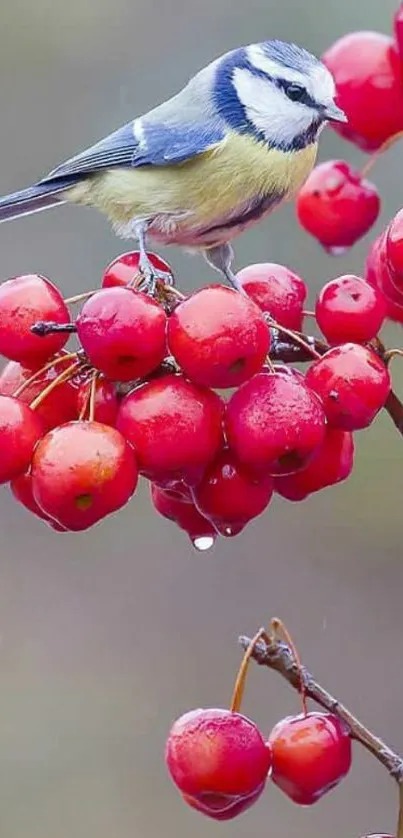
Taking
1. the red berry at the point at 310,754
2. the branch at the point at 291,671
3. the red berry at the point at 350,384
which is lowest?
the red berry at the point at 310,754

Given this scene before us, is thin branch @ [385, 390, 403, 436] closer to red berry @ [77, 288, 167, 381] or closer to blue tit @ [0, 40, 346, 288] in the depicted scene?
red berry @ [77, 288, 167, 381]

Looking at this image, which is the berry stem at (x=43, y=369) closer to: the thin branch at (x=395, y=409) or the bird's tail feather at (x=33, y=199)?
the thin branch at (x=395, y=409)

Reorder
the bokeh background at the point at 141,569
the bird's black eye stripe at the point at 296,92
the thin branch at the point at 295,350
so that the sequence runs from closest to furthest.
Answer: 1. the thin branch at the point at 295,350
2. the bird's black eye stripe at the point at 296,92
3. the bokeh background at the point at 141,569

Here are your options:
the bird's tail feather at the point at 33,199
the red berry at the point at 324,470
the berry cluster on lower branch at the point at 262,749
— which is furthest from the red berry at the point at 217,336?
the bird's tail feather at the point at 33,199

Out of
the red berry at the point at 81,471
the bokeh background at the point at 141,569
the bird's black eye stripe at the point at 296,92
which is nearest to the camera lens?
the red berry at the point at 81,471

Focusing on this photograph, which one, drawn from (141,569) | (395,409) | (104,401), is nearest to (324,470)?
(395,409)

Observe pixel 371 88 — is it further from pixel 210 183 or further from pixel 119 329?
pixel 119 329

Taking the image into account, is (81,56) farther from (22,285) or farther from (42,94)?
(22,285)
